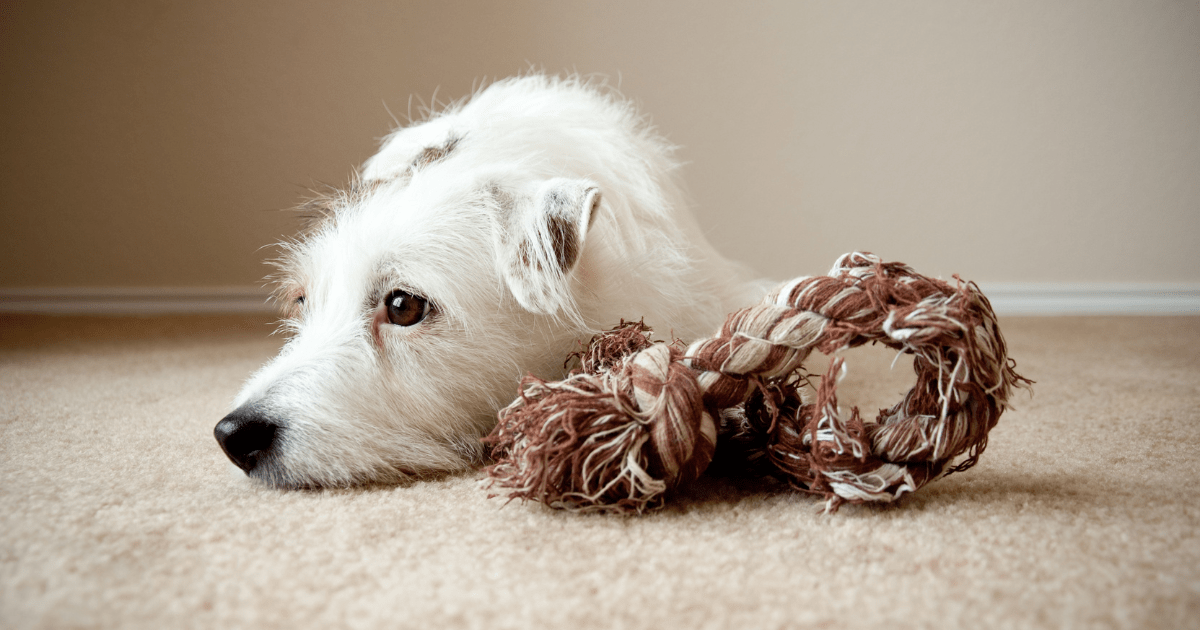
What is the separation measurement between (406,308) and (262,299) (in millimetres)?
2339

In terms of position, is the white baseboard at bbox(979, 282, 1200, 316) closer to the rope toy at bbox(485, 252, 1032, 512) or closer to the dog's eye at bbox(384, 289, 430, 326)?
the rope toy at bbox(485, 252, 1032, 512)

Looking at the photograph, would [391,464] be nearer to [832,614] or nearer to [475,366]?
[475,366]

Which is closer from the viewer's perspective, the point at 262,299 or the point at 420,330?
the point at 420,330

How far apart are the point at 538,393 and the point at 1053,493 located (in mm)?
635

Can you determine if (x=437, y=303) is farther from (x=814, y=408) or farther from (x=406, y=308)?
(x=814, y=408)

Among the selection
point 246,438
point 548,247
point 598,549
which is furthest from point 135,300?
point 598,549

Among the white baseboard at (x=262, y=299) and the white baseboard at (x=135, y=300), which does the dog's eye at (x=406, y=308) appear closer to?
the white baseboard at (x=135, y=300)

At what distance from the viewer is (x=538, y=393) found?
890mm

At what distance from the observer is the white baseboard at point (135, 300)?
3006 mm

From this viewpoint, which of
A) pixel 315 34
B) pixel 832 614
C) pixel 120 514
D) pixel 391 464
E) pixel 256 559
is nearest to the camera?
pixel 832 614

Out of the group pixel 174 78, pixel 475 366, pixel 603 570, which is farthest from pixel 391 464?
pixel 174 78

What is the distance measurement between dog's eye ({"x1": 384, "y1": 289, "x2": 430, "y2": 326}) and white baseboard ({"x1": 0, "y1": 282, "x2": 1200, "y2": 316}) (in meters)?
2.30

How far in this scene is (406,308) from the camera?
106 cm

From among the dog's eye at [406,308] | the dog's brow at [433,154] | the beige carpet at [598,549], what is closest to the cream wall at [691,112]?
the dog's brow at [433,154]
